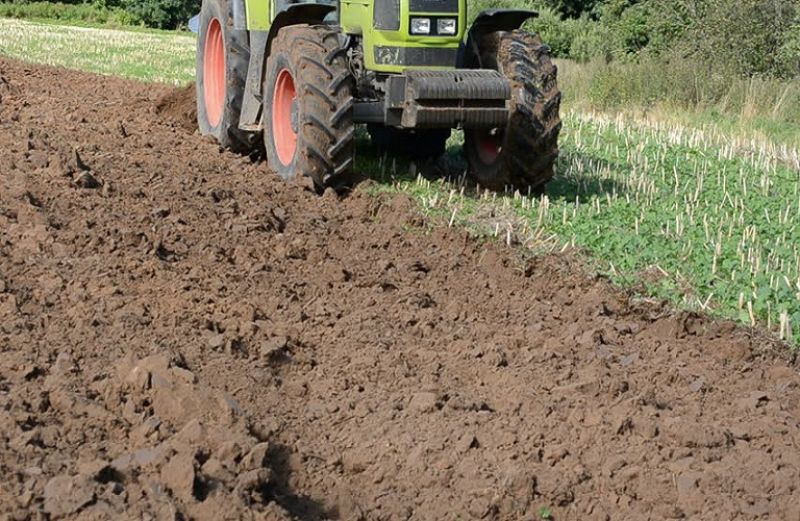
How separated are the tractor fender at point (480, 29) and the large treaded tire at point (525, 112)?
0.08 m

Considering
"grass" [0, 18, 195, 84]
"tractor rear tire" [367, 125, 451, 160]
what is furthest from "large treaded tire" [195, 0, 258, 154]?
"grass" [0, 18, 195, 84]

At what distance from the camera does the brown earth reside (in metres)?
4.46

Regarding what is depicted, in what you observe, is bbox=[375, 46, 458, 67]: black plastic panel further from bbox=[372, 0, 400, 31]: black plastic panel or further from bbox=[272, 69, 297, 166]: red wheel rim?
bbox=[272, 69, 297, 166]: red wheel rim

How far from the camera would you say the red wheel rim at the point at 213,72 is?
37.0ft

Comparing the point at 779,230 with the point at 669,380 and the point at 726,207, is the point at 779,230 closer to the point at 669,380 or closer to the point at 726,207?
the point at 726,207

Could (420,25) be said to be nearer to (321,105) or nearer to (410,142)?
(321,105)

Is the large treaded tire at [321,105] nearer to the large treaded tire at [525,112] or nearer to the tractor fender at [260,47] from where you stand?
the tractor fender at [260,47]

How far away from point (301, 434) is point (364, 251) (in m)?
2.68

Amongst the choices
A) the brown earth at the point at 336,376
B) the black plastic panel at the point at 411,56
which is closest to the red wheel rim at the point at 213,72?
the black plastic panel at the point at 411,56

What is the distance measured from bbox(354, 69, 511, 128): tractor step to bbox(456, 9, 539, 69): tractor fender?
66 centimetres

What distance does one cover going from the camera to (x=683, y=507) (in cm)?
475

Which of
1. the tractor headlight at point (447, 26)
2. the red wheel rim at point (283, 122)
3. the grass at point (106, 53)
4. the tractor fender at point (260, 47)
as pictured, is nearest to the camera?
the tractor headlight at point (447, 26)

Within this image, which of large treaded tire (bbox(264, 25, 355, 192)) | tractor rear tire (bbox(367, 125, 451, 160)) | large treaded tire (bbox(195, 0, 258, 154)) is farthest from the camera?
tractor rear tire (bbox(367, 125, 451, 160))

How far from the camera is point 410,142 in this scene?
34.7 feet
